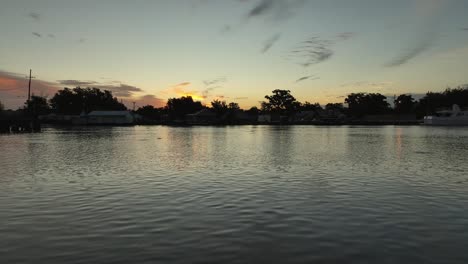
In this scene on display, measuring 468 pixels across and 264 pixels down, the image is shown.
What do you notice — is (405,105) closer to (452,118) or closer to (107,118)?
(452,118)

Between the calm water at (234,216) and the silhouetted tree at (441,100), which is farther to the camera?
the silhouetted tree at (441,100)

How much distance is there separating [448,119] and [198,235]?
15938 cm

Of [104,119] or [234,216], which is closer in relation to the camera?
[234,216]

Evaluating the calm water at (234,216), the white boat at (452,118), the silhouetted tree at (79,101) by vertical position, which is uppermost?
the silhouetted tree at (79,101)

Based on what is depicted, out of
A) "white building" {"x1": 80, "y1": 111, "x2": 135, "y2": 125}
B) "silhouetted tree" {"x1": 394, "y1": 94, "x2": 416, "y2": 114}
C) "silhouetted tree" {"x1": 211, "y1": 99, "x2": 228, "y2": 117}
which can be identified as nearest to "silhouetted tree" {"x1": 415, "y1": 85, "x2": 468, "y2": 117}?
"silhouetted tree" {"x1": 394, "y1": 94, "x2": 416, "y2": 114}

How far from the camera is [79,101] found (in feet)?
616

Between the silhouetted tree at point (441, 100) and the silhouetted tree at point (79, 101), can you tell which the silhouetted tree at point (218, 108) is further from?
the silhouetted tree at point (441, 100)

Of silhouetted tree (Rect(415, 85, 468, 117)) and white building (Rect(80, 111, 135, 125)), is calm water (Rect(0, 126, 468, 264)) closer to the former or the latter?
white building (Rect(80, 111, 135, 125))

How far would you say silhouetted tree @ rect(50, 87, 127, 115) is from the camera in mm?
187000

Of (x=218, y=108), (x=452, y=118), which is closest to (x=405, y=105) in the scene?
(x=452, y=118)

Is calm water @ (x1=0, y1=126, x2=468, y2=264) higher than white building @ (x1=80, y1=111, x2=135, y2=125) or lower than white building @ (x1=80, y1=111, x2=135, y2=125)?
lower

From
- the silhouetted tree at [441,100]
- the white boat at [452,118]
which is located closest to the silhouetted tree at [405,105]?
the silhouetted tree at [441,100]

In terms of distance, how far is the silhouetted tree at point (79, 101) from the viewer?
614 ft

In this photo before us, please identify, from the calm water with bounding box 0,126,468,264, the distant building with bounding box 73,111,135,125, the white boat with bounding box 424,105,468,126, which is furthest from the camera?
the distant building with bounding box 73,111,135,125
